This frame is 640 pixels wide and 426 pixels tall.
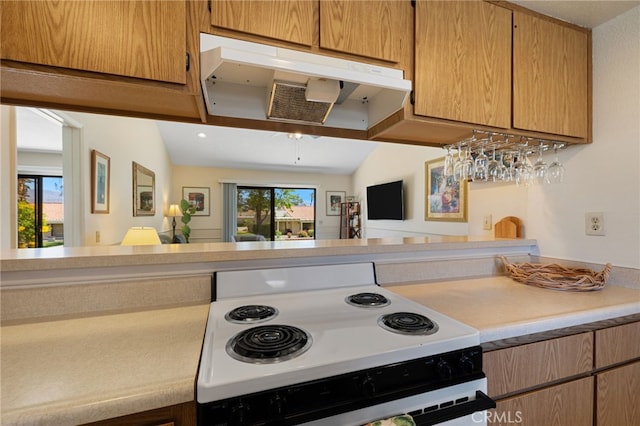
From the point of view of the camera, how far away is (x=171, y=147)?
552 cm

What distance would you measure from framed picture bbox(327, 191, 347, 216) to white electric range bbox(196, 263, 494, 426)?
6.35 meters

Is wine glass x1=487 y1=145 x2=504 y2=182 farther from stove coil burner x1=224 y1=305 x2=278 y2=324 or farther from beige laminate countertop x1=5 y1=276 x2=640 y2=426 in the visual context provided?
stove coil burner x1=224 y1=305 x2=278 y2=324

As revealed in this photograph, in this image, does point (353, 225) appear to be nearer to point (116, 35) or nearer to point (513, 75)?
point (513, 75)

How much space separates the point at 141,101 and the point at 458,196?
3687 millimetres

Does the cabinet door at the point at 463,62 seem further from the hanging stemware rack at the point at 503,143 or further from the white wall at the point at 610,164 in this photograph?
the white wall at the point at 610,164

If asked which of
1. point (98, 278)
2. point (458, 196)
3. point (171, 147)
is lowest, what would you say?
point (98, 278)

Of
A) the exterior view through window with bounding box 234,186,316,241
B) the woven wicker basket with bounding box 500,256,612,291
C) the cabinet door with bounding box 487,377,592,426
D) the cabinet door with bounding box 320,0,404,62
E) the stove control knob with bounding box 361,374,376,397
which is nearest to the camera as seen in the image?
the stove control knob with bounding box 361,374,376,397

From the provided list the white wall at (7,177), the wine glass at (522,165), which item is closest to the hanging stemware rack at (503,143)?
the wine glass at (522,165)

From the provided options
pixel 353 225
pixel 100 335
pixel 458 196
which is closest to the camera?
pixel 100 335

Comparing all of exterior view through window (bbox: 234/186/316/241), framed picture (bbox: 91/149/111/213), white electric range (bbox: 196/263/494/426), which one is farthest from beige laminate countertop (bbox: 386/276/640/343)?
exterior view through window (bbox: 234/186/316/241)

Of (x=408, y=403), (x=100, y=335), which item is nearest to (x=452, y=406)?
(x=408, y=403)

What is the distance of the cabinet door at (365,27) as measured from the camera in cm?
102

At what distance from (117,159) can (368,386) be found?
341 centimetres

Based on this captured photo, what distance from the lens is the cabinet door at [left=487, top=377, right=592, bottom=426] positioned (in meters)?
0.90
